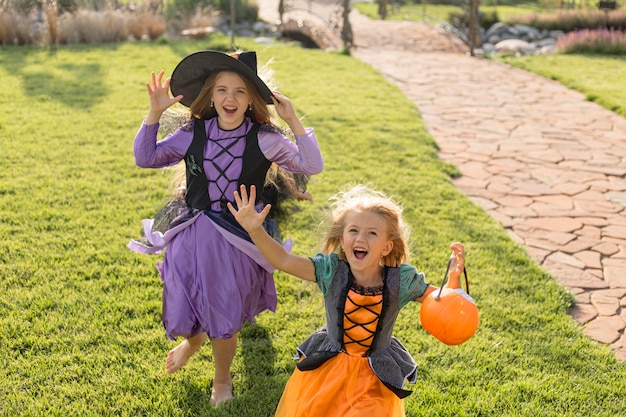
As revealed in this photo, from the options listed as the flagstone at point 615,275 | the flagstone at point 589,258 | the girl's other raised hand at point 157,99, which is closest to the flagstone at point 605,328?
the flagstone at point 615,275

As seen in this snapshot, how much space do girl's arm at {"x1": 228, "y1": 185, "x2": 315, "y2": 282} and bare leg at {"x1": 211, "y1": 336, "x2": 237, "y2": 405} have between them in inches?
27.9

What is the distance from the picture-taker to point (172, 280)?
287 centimetres

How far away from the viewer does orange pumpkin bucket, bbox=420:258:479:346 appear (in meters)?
2.18

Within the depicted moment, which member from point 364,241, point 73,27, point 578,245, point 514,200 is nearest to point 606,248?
point 578,245

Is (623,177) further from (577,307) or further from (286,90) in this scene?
(286,90)

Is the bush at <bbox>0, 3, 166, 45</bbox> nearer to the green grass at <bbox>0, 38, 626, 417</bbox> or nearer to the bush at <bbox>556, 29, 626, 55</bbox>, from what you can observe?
the green grass at <bbox>0, 38, 626, 417</bbox>

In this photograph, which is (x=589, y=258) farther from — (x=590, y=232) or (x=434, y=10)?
(x=434, y=10)

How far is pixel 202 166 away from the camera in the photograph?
2.88 meters

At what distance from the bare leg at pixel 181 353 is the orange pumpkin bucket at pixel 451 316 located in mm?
1274

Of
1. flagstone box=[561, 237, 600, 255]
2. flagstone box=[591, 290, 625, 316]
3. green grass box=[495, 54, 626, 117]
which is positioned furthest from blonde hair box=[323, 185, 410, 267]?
green grass box=[495, 54, 626, 117]

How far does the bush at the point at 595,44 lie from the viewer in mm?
14266

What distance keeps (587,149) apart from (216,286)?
5.79m

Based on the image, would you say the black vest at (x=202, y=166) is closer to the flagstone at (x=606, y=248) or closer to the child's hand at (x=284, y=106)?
the child's hand at (x=284, y=106)

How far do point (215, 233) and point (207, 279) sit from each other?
0.70 feet
